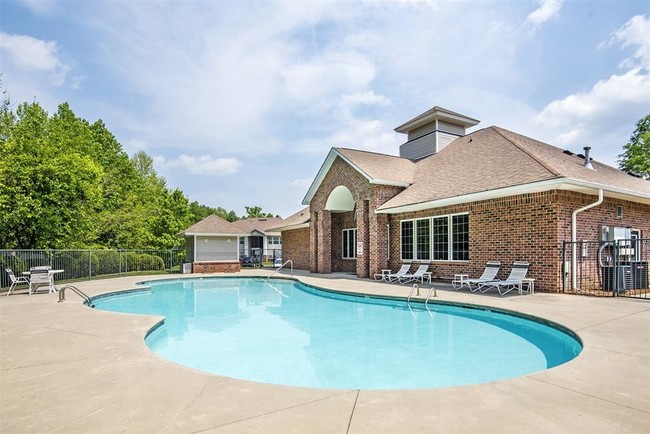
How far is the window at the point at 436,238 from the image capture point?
44.0 feet

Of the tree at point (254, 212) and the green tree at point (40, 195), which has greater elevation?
the tree at point (254, 212)

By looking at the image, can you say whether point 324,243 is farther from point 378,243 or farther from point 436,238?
point 436,238

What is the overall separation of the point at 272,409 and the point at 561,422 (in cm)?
222

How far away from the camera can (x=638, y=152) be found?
29359 millimetres

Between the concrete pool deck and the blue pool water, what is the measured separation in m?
1.29

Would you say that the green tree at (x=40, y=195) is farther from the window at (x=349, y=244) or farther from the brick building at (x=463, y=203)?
the window at (x=349, y=244)

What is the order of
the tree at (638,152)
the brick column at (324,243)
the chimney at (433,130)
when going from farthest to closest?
1. the tree at (638,152)
2. the brick column at (324,243)
3. the chimney at (433,130)

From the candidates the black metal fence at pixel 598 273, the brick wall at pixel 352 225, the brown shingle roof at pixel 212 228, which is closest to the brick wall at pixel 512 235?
the black metal fence at pixel 598 273

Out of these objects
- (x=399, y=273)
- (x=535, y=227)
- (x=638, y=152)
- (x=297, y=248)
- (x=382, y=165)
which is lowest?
(x=399, y=273)

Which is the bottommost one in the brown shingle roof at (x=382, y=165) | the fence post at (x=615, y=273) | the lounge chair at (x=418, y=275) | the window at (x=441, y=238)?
the lounge chair at (x=418, y=275)

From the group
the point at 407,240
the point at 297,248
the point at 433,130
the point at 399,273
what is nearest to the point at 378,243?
the point at 407,240

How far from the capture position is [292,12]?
35.2ft

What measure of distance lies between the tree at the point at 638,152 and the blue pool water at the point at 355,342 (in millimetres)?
28552

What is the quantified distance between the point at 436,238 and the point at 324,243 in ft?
24.2
